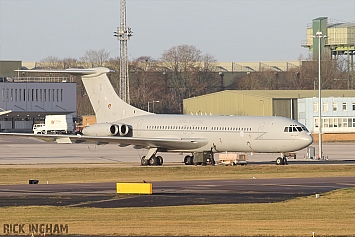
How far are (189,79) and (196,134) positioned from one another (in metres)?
115

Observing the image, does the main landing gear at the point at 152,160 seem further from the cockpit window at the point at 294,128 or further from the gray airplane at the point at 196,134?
the cockpit window at the point at 294,128

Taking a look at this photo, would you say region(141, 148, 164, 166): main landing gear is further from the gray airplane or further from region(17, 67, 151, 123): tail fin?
region(17, 67, 151, 123): tail fin

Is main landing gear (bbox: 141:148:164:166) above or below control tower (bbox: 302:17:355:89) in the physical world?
below

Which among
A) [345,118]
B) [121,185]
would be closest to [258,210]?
[121,185]

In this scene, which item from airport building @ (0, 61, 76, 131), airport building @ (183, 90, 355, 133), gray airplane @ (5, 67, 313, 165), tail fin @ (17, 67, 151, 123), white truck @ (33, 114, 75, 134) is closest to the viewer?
gray airplane @ (5, 67, 313, 165)

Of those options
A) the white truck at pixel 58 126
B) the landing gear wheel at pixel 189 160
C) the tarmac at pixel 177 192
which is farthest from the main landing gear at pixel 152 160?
the white truck at pixel 58 126

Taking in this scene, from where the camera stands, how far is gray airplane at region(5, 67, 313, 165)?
5291 cm

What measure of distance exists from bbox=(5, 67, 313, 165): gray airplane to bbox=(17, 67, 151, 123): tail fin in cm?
8

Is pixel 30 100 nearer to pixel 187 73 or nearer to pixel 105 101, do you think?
pixel 187 73

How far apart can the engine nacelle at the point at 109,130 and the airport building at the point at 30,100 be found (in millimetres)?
94936

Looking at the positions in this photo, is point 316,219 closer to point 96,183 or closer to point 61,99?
point 96,183

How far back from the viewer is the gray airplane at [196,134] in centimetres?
5291

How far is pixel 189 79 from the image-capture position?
6658 inches

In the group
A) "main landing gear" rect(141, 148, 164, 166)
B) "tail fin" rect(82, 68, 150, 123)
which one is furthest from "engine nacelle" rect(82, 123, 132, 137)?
"main landing gear" rect(141, 148, 164, 166)
